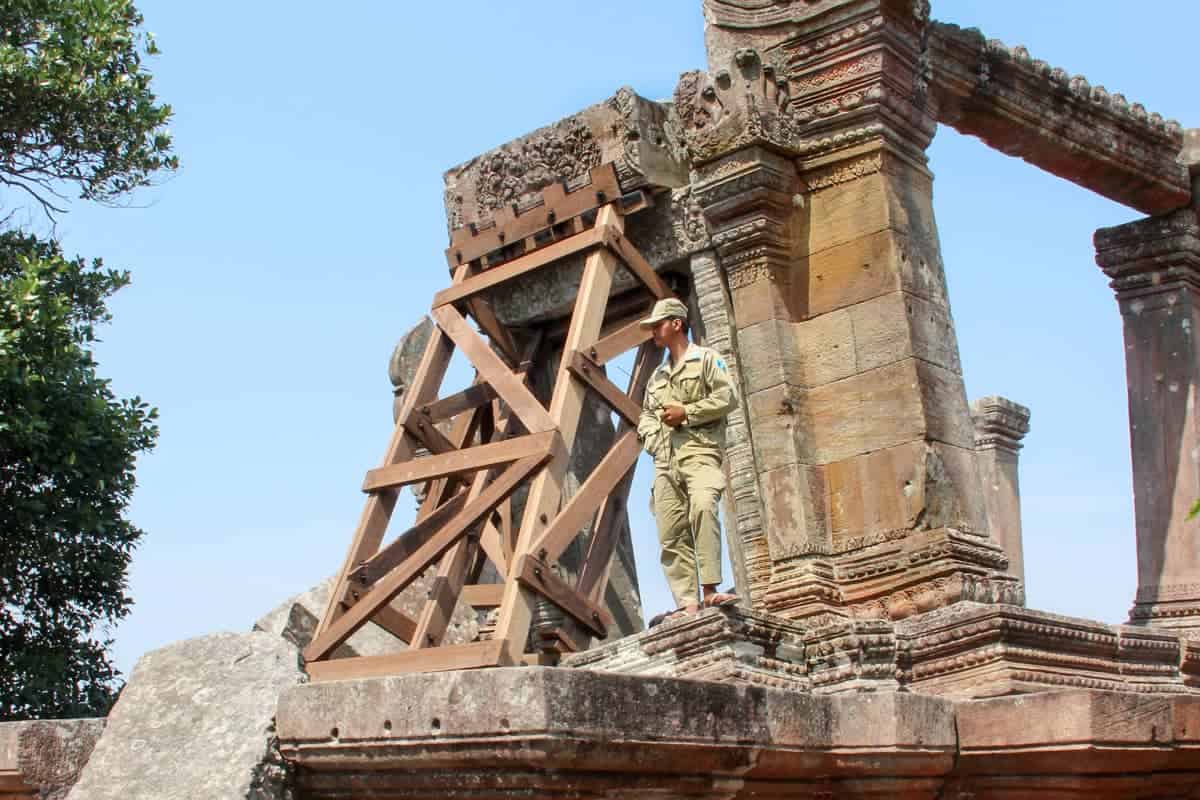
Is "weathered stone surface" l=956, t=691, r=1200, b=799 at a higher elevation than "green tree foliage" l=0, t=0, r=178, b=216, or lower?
lower

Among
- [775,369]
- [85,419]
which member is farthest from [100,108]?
[775,369]

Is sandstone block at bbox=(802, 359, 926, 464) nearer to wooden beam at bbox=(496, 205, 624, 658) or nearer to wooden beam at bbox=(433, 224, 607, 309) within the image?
wooden beam at bbox=(496, 205, 624, 658)

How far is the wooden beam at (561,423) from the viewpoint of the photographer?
8.66 meters

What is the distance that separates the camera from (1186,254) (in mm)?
12930

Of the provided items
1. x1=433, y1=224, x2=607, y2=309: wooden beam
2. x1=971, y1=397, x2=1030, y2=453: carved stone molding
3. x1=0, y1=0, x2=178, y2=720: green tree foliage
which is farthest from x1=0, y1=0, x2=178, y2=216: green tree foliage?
x1=971, y1=397, x2=1030, y2=453: carved stone molding

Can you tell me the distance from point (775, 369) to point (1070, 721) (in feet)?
10.9

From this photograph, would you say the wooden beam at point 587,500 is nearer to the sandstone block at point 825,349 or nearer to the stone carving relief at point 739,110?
the sandstone block at point 825,349

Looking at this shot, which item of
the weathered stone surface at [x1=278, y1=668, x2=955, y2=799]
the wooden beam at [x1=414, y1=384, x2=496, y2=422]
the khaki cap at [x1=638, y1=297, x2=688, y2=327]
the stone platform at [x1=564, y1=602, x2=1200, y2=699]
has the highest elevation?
the wooden beam at [x1=414, y1=384, x2=496, y2=422]

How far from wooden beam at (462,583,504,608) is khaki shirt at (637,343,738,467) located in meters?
3.59

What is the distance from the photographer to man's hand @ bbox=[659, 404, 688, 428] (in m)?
7.46

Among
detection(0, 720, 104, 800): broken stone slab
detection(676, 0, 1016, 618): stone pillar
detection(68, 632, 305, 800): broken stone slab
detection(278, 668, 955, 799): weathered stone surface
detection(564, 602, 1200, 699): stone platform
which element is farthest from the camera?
detection(676, 0, 1016, 618): stone pillar

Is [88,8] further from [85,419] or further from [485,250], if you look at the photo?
[485,250]

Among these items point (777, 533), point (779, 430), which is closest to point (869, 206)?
point (779, 430)

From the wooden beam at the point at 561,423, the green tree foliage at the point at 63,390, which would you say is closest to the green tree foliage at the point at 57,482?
the green tree foliage at the point at 63,390
